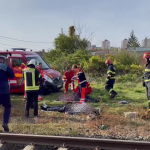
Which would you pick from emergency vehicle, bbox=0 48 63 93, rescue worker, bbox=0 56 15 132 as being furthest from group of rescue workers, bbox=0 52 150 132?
emergency vehicle, bbox=0 48 63 93

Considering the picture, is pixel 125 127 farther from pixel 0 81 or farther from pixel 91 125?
pixel 0 81

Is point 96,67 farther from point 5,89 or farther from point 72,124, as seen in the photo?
point 5,89

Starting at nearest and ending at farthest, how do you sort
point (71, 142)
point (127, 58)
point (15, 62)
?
point (71, 142) → point (15, 62) → point (127, 58)

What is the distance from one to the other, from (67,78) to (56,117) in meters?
3.77

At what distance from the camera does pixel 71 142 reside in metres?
4.36

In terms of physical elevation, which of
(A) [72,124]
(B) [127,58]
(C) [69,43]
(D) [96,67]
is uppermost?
(C) [69,43]

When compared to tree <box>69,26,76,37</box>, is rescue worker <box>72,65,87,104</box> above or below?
below

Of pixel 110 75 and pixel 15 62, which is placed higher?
pixel 15 62

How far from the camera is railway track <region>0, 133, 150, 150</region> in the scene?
4.10 meters

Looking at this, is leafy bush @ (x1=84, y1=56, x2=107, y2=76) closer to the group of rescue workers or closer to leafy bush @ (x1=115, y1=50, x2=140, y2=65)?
leafy bush @ (x1=115, y1=50, x2=140, y2=65)

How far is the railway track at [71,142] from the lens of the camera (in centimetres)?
410

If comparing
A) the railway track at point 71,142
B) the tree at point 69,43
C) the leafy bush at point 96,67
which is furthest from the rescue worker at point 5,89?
the tree at point 69,43

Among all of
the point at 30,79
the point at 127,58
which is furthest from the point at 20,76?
the point at 127,58

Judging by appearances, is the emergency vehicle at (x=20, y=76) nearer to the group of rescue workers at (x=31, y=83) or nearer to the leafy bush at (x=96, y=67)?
the group of rescue workers at (x=31, y=83)
